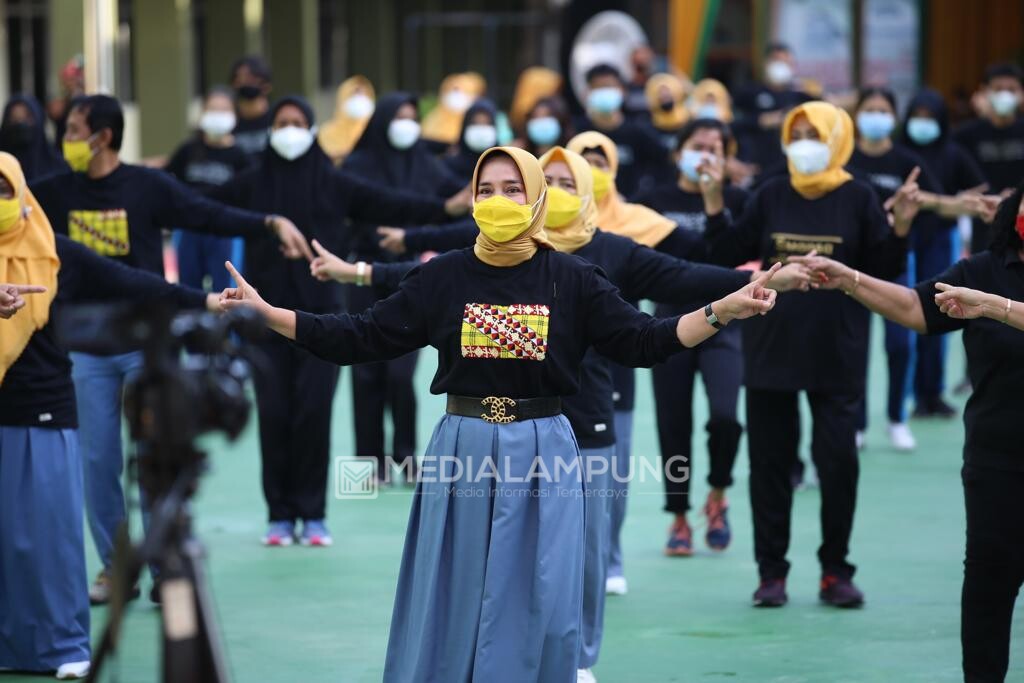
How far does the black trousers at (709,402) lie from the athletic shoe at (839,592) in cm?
113

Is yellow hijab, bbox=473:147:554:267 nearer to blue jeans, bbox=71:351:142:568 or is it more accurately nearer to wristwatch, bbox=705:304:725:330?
wristwatch, bbox=705:304:725:330

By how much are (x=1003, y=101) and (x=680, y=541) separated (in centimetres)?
554

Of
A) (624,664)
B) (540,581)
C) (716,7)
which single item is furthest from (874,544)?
(716,7)

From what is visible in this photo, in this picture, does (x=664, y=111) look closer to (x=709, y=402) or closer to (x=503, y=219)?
(x=709, y=402)

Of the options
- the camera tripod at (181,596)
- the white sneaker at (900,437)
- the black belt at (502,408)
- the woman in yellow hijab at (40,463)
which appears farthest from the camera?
the white sneaker at (900,437)

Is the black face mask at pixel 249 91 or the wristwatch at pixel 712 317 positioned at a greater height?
the black face mask at pixel 249 91

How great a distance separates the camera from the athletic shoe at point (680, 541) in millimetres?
8711

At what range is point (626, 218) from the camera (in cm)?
795

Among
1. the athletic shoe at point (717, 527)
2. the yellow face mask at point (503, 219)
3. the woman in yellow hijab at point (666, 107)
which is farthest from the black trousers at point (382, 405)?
the woman in yellow hijab at point (666, 107)

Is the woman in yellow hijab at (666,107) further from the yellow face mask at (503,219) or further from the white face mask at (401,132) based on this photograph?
the yellow face mask at (503,219)

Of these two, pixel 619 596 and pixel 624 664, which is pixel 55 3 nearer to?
pixel 619 596

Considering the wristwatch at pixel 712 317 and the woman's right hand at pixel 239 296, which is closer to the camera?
the wristwatch at pixel 712 317

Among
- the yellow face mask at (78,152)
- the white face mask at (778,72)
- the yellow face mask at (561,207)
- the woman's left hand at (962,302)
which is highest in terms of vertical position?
the white face mask at (778,72)

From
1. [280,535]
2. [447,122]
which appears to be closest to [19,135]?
[280,535]
